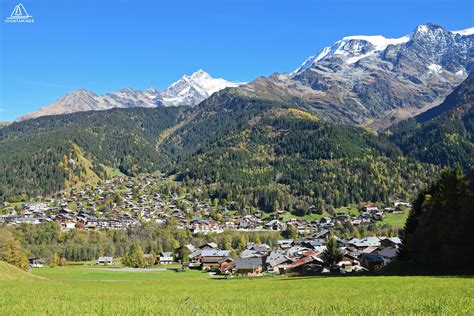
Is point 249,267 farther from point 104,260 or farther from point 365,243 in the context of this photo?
point 104,260

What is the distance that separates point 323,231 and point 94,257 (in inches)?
3870

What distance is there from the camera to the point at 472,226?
55.9m

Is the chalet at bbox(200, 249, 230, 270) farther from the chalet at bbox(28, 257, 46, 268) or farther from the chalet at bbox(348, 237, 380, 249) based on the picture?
the chalet at bbox(28, 257, 46, 268)

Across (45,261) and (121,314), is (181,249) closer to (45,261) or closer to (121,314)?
(45,261)

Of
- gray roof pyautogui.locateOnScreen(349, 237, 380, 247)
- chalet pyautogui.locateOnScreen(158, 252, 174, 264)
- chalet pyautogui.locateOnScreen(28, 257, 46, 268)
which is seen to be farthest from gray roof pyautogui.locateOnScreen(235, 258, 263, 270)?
chalet pyautogui.locateOnScreen(28, 257, 46, 268)

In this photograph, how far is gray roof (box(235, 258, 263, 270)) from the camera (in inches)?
4360

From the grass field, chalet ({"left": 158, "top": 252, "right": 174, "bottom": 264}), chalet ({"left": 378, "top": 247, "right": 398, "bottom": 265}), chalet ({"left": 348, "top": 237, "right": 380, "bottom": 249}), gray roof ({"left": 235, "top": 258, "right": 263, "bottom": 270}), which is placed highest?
the grass field

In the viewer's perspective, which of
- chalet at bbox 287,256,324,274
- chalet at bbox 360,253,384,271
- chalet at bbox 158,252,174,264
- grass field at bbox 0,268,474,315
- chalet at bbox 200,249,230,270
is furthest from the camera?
chalet at bbox 158,252,174,264

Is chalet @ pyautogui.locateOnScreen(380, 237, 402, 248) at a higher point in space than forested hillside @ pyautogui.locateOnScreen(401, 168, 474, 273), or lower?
lower

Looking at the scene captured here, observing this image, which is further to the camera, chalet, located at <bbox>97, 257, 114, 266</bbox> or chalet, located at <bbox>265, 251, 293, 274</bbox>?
chalet, located at <bbox>97, 257, 114, 266</bbox>

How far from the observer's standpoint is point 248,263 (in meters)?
112

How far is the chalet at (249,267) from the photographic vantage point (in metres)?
110

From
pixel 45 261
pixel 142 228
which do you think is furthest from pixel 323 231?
pixel 45 261

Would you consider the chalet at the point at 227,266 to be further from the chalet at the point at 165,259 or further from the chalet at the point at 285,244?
the chalet at the point at 285,244
